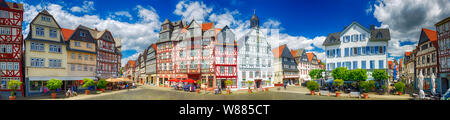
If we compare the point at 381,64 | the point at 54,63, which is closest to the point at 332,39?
the point at 381,64

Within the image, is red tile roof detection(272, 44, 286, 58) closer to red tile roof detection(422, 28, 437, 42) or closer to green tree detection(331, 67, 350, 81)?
green tree detection(331, 67, 350, 81)

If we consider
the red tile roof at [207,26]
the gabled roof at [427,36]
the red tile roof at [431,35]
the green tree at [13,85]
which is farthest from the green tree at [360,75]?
the green tree at [13,85]

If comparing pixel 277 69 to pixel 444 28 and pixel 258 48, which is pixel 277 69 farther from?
pixel 444 28

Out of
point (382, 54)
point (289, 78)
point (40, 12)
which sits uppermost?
point (40, 12)

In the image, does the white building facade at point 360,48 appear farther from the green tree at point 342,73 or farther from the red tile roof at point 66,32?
the red tile roof at point 66,32

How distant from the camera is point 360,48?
28297 millimetres

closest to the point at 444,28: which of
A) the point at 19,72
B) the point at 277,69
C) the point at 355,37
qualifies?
the point at 355,37

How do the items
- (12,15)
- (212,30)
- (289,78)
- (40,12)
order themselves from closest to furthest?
(12,15)
(40,12)
(212,30)
(289,78)

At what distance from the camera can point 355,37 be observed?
2873 centimetres

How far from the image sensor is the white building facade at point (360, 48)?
2733cm

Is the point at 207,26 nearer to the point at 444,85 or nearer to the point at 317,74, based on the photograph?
the point at 317,74

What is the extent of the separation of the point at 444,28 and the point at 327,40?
12904 millimetres

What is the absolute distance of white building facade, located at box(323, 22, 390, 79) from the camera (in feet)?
89.7

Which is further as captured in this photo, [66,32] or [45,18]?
[66,32]
